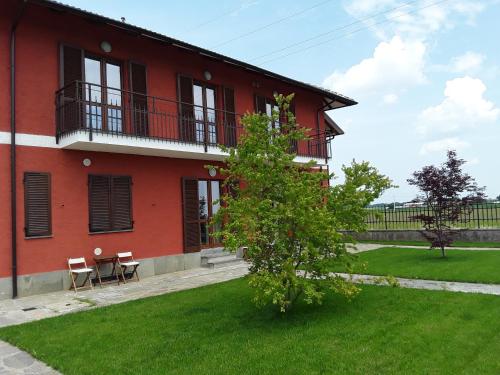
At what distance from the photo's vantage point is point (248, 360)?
4.56 m

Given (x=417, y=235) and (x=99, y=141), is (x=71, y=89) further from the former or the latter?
(x=417, y=235)

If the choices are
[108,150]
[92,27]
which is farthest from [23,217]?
[92,27]

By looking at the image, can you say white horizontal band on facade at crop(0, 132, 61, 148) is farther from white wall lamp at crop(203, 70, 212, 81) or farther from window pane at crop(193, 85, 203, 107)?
white wall lamp at crop(203, 70, 212, 81)

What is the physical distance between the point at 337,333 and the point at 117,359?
2704 millimetres

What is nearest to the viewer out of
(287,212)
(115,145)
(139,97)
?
(287,212)

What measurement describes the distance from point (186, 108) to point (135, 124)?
6.48ft

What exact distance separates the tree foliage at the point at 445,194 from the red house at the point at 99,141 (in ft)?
19.5

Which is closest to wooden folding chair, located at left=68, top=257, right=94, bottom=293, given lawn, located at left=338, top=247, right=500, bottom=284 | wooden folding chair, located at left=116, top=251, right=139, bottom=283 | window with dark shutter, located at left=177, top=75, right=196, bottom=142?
wooden folding chair, located at left=116, top=251, right=139, bottom=283

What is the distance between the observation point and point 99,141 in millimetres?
9008

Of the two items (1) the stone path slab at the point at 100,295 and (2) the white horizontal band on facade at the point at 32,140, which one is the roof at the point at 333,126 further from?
(2) the white horizontal band on facade at the point at 32,140

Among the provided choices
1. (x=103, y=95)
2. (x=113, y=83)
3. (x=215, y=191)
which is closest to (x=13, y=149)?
(x=103, y=95)

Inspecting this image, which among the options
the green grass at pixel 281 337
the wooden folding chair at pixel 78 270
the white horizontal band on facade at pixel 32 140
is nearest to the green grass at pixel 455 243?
the green grass at pixel 281 337

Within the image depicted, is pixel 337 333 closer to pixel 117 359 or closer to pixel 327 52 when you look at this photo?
pixel 117 359

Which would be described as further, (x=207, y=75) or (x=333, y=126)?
(x=333, y=126)
